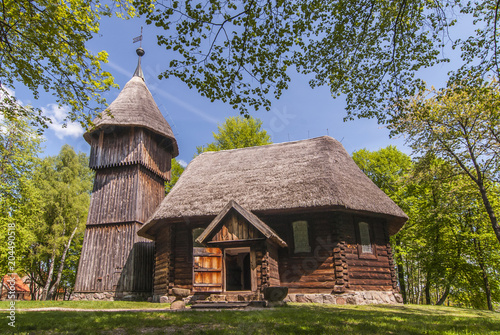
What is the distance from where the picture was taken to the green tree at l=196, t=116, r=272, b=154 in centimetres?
2822

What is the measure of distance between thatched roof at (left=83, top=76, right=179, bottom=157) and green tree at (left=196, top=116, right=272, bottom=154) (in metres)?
4.74

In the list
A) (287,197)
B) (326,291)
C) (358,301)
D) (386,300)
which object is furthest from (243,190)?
(386,300)

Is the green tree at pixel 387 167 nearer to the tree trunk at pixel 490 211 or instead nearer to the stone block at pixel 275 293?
the tree trunk at pixel 490 211

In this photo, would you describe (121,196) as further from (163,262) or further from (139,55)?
(139,55)

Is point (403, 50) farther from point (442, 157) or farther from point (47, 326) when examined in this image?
point (442, 157)

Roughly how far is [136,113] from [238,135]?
948 cm

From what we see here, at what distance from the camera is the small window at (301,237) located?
567 inches

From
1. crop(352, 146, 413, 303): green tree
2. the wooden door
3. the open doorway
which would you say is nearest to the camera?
the wooden door

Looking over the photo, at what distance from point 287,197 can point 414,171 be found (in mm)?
8436

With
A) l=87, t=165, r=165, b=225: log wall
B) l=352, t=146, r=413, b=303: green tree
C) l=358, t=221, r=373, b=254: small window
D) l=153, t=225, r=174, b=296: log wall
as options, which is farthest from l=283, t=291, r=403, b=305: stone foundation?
l=352, t=146, r=413, b=303: green tree

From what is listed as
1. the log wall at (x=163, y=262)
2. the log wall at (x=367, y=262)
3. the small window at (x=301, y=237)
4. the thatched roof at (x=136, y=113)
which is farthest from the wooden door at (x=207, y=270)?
the thatched roof at (x=136, y=113)

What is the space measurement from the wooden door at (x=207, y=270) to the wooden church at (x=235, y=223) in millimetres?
38

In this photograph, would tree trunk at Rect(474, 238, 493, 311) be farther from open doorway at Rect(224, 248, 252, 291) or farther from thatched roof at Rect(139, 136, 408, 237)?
open doorway at Rect(224, 248, 252, 291)

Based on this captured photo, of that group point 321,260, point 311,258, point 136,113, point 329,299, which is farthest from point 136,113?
point 329,299
